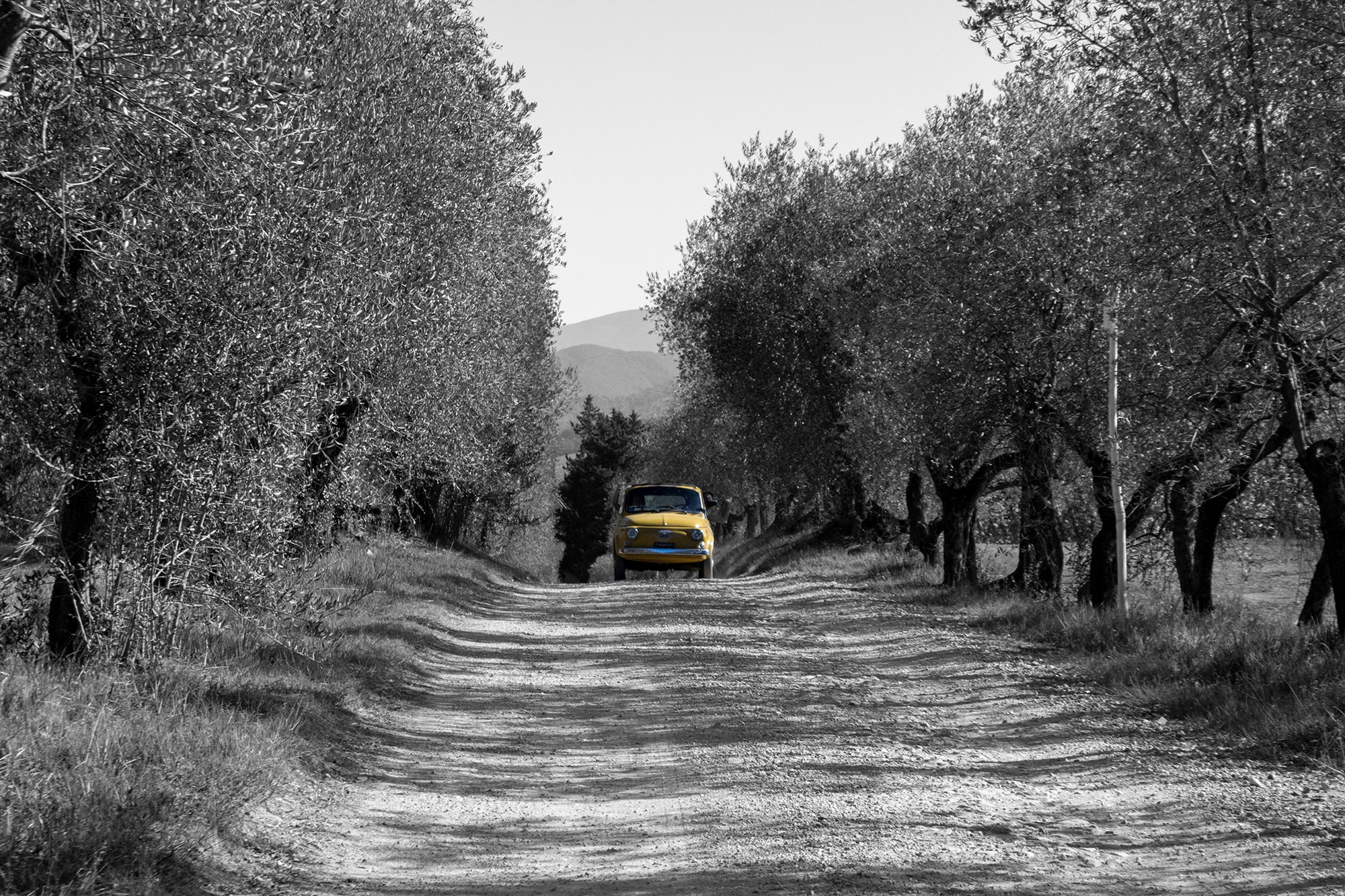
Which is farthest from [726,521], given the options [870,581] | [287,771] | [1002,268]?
[287,771]

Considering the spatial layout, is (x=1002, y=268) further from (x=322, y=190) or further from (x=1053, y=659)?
(x=322, y=190)

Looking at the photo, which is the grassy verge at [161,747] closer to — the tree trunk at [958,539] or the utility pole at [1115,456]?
the utility pole at [1115,456]

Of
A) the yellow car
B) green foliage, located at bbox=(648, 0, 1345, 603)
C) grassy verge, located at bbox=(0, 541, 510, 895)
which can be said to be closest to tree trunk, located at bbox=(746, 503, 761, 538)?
green foliage, located at bbox=(648, 0, 1345, 603)

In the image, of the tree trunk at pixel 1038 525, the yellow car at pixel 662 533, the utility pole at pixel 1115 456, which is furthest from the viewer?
the yellow car at pixel 662 533

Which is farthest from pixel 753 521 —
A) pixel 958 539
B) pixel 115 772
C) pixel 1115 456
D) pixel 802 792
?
pixel 115 772

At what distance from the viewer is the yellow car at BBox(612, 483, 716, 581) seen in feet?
73.3

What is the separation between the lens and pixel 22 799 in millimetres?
5141

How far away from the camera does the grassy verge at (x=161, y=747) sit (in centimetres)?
486

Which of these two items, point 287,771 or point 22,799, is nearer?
point 22,799

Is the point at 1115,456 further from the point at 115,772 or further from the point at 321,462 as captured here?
the point at 115,772

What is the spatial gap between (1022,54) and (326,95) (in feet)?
22.2

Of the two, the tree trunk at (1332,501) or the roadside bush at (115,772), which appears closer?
the roadside bush at (115,772)

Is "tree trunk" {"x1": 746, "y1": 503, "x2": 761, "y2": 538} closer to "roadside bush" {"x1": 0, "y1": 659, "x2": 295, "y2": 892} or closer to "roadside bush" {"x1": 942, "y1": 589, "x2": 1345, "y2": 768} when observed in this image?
"roadside bush" {"x1": 942, "y1": 589, "x2": 1345, "y2": 768}

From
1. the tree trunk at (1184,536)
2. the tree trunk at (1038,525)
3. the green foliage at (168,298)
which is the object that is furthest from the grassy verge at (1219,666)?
the green foliage at (168,298)
